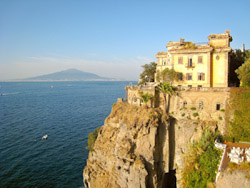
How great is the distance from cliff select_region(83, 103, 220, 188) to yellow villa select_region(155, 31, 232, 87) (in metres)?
7.71

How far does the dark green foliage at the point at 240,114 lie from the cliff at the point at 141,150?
2.90m

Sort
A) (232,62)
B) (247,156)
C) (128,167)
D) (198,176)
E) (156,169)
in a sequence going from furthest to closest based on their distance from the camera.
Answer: (232,62), (156,169), (128,167), (198,176), (247,156)

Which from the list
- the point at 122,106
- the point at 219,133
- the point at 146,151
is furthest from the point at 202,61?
the point at 146,151

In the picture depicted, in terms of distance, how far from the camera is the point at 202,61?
1291 inches

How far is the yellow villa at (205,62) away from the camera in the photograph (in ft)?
105

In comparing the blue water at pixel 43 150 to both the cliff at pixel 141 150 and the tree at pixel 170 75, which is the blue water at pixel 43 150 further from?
the tree at pixel 170 75

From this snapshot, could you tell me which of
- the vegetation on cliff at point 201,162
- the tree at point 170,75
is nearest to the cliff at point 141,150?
the vegetation on cliff at point 201,162

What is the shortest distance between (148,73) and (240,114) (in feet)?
73.2

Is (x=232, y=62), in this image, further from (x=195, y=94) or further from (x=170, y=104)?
(x=170, y=104)

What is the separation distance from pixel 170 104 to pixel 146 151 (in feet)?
28.8

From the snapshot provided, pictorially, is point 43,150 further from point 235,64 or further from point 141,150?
point 235,64

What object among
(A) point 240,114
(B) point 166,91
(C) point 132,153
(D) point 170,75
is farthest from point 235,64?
(C) point 132,153

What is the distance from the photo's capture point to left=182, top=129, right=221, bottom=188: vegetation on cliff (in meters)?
23.8

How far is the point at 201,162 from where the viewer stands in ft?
83.1
